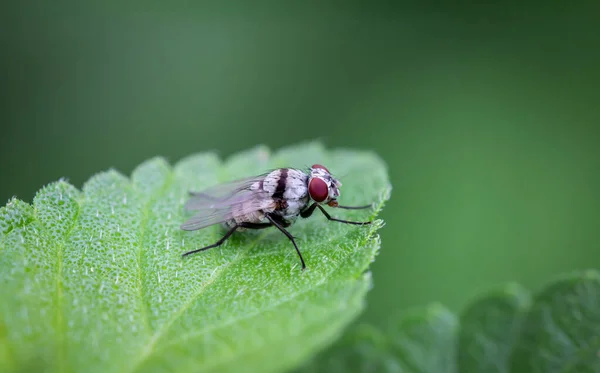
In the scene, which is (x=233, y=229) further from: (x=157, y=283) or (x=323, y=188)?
(x=157, y=283)

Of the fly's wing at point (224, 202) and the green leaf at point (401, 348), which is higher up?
the fly's wing at point (224, 202)

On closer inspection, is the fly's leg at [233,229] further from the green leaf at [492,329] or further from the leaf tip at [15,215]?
the green leaf at [492,329]

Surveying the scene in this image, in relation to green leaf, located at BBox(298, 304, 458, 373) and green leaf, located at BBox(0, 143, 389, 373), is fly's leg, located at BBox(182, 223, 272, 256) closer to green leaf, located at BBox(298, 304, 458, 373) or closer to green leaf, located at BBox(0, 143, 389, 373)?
green leaf, located at BBox(0, 143, 389, 373)

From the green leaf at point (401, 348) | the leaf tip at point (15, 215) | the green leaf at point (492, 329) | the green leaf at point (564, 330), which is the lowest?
the green leaf at point (564, 330)

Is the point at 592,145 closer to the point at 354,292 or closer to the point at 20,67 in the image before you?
the point at 354,292

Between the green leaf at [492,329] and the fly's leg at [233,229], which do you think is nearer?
the green leaf at [492,329]

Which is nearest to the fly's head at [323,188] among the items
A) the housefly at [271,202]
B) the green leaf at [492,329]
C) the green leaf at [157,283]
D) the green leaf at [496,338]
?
the housefly at [271,202]

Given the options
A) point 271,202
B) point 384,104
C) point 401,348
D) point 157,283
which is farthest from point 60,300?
point 384,104

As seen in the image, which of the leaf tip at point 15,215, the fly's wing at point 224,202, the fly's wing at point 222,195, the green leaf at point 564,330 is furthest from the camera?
the fly's wing at point 222,195
